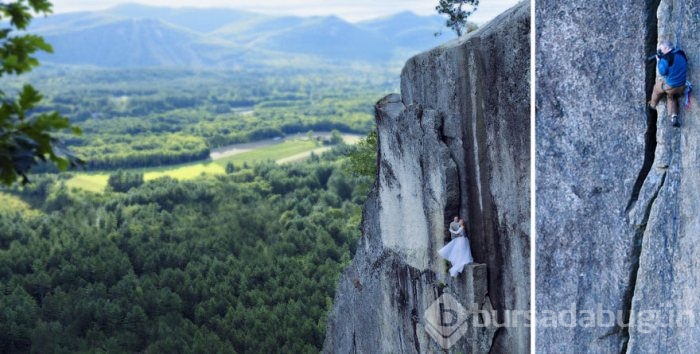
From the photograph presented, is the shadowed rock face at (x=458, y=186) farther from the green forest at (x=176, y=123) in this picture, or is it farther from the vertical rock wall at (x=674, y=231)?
the green forest at (x=176, y=123)

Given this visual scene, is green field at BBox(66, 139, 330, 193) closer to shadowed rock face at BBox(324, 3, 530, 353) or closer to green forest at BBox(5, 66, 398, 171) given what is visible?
green forest at BBox(5, 66, 398, 171)

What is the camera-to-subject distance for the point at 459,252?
47.7 feet

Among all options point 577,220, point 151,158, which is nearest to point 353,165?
point 577,220

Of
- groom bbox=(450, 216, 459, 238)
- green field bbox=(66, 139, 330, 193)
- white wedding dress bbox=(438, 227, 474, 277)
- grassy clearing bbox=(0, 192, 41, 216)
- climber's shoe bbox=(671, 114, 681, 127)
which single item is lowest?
green field bbox=(66, 139, 330, 193)

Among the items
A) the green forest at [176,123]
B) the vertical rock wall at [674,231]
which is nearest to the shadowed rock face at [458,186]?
the vertical rock wall at [674,231]

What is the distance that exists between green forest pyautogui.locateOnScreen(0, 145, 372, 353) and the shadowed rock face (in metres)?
11.3

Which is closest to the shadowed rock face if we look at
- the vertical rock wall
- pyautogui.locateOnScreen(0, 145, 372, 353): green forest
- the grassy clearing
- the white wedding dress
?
the white wedding dress

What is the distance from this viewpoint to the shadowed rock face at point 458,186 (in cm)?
1285

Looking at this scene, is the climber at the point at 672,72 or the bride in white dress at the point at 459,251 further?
the bride in white dress at the point at 459,251

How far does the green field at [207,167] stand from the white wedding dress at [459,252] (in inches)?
2772

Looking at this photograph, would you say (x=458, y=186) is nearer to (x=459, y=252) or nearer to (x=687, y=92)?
(x=459, y=252)

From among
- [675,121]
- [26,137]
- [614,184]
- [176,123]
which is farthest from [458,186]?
[176,123]

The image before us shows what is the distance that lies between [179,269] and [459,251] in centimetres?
2892

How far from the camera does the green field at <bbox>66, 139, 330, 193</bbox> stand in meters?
87.1
